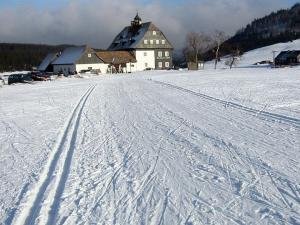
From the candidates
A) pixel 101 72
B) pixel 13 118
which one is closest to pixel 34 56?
pixel 101 72

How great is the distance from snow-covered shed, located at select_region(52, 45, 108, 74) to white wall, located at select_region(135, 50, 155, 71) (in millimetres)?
9885

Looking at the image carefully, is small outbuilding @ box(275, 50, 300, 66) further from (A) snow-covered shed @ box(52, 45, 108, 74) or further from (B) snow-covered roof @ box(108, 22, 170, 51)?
(A) snow-covered shed @ box(52, 45, 108, 74)

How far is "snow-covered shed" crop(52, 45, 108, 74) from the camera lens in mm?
87875

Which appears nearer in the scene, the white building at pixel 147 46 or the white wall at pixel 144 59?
the white wall at pixel 144 59

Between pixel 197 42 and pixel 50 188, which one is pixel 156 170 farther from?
pixel 197 42

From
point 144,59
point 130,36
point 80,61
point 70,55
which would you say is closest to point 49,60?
point 70,55

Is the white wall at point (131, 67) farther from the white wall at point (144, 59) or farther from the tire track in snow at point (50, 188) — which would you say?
the tire track in snow at point (50, 188)

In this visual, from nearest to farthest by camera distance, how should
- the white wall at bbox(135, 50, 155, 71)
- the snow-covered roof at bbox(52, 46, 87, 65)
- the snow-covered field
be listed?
1. the snow-covered field
2. the snow-covered roof at bbox(52, 46, 87, 65)
3. the white wall at bbox(135, 50, 155, 71)

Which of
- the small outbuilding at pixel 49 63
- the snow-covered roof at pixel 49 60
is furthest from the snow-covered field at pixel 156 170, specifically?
the snow-covered roof at pixel 49 60

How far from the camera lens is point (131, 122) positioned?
1516 cm

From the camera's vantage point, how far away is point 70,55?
91750mm

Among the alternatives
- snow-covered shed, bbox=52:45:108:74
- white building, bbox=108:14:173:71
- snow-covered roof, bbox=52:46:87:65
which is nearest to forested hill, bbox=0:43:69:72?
white building, bbox=108:14:173:71

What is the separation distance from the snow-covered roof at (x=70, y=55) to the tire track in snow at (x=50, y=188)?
7785cm

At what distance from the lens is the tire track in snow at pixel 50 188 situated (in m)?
6.59
